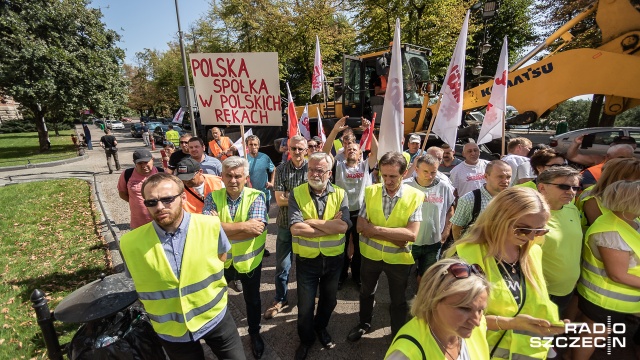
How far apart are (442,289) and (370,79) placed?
8.11 m

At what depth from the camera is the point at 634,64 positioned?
5.71 metres

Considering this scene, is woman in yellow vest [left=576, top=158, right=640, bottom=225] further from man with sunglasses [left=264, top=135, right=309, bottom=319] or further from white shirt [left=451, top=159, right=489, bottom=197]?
man with sunglasses [left=264, top=135, right=309, bottom=319]

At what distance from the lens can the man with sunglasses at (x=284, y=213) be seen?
143 inches

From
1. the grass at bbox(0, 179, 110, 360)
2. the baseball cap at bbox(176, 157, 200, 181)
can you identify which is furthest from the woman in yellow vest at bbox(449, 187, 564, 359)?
the grass at bbox(0, 179, 110, 360)

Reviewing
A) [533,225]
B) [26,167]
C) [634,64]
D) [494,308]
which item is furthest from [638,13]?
[26,167]

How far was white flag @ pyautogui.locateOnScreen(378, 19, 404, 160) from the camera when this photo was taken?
3.65 metres

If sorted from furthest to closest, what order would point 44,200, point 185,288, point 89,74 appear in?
point 89,74
point 44,200
point 185,288

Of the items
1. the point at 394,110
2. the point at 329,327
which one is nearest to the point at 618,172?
the point at 394,110

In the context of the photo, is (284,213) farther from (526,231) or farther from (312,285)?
(526,231)

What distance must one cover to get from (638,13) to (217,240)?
28.3 feet

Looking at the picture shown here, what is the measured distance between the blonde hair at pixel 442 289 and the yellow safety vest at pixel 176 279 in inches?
55.5

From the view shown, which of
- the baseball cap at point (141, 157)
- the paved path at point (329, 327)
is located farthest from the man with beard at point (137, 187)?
the paved path at point (329, 327)

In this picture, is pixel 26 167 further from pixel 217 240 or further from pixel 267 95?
pixel 217 240

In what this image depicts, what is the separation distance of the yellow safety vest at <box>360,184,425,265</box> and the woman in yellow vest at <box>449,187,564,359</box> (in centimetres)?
97
